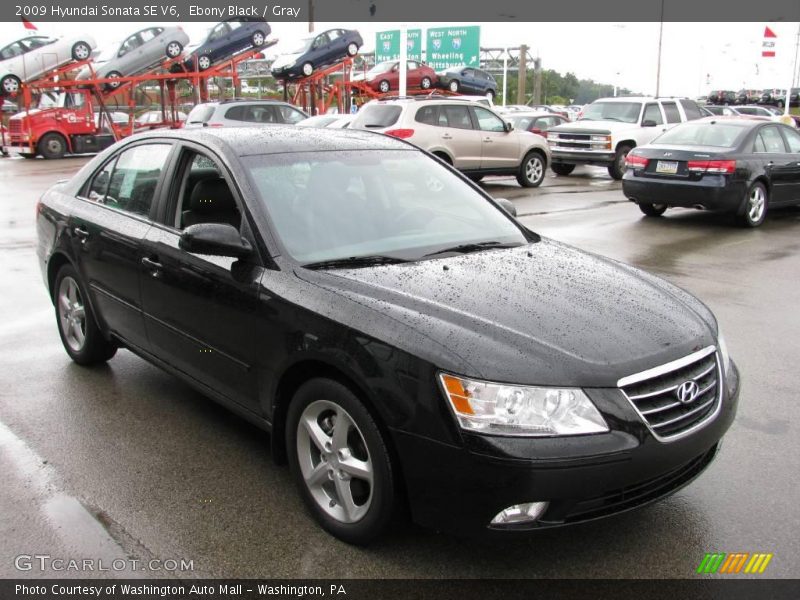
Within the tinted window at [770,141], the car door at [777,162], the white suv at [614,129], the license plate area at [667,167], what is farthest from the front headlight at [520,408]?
the white suv at [614,129]

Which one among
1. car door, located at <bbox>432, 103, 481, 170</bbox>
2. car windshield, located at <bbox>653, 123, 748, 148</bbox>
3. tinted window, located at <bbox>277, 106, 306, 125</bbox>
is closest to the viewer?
car windshield, located at <bbox>653, 123, 748, 148</bbox>

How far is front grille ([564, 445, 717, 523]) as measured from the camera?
2.71m

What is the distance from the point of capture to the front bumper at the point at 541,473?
8.54ft

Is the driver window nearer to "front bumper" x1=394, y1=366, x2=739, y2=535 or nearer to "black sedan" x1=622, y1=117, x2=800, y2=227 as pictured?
"front bumper" x1=394, y1=366, x2=739, y2=535

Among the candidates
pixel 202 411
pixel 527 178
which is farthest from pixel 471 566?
pixel 527 178

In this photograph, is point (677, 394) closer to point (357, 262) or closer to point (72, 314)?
point (357, 262)

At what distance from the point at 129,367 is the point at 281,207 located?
2.28 m

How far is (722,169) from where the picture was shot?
1102 cm

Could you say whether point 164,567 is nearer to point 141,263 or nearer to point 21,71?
point 141,263

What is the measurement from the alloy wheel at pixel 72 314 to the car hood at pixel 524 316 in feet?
8.33

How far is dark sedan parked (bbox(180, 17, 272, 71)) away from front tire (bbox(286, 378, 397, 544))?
1137 inches

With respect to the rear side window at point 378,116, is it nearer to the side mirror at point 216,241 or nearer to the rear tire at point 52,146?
the side mirror at point 216,241

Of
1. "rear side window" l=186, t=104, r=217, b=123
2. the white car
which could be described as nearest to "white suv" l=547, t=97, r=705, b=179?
"rear side window" l=186, t=104, r=217, b=123

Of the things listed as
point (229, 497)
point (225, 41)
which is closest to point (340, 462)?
point (229, 497)
